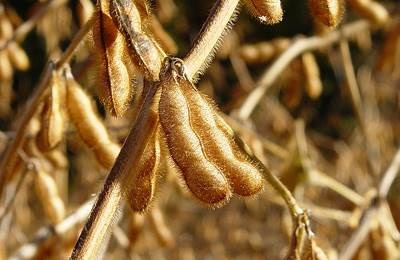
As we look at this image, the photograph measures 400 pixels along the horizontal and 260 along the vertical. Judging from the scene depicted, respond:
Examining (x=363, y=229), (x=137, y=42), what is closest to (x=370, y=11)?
(x=363, y=229)

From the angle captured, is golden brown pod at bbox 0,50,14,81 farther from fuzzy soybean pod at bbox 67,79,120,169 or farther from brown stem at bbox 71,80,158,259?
brown stem at bbox 71,80,158,259

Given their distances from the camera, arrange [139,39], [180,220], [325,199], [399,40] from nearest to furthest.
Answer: [139,39] → [399,40] → [325,199] → [180,220]

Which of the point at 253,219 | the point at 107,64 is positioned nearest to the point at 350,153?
the point at 253,219

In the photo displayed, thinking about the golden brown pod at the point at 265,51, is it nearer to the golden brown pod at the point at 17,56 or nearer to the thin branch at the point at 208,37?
the golden brown pod at the point at 17,56

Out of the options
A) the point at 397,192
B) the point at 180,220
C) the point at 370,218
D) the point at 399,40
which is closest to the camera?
the point at 370,218

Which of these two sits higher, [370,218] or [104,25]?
[104,25]

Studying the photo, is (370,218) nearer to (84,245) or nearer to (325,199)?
(84,245)

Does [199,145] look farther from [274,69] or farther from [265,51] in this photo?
[265,51]

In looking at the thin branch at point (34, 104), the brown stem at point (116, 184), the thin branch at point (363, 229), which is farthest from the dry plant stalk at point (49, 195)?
the brown stem at point (116, 184)
